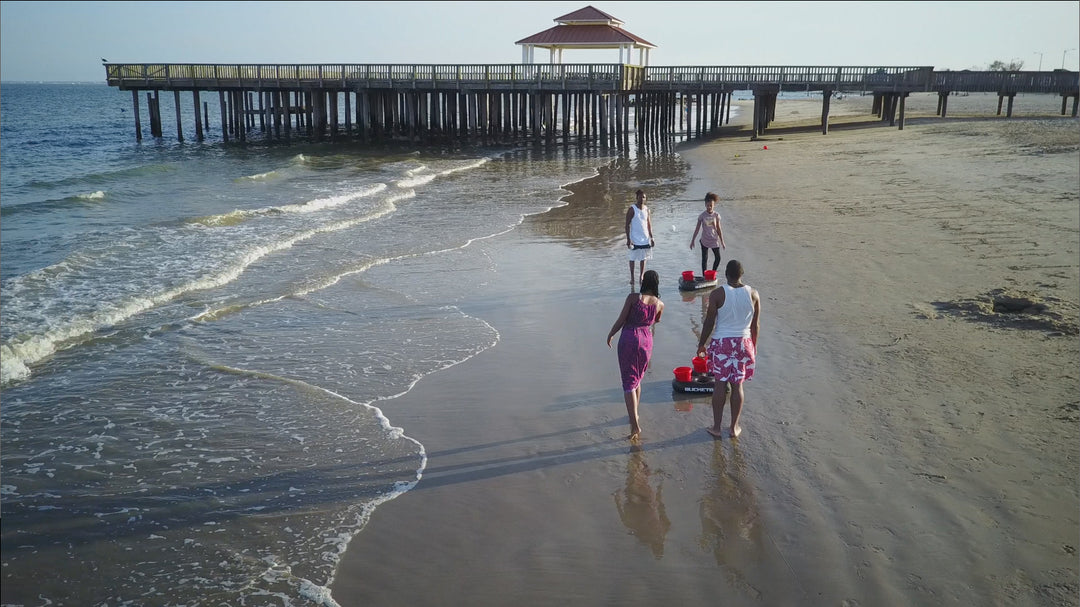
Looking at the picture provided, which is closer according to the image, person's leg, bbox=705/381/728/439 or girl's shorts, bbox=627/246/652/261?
person's leg, bbox=705/381/728/439

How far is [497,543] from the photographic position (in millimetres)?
5184

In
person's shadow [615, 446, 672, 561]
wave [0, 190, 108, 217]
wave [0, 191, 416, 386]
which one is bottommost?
person's shadow [615, 446, 672, 561]

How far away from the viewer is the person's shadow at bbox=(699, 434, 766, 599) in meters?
4.83

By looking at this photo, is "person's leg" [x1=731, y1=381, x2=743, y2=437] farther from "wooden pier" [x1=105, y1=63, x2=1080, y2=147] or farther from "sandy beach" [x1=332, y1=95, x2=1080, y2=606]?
"wooden pier" [x1=105, y1=63, x2=1080, y2=147]

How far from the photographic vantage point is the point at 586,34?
1454 inches

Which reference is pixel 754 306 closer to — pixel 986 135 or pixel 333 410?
pixel 333 410

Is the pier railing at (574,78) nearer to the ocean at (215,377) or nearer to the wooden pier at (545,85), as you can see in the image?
the wooden pier at (545,85)

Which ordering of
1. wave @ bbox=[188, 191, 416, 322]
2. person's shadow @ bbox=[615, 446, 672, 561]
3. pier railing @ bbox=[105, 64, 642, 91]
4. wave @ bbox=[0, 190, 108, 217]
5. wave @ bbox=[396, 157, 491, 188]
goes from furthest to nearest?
pier railing @ bbox=[105, 64, 642, 91]
wave @ bbox=[396, 157, 491, 188]
wave @ bbox=[0, 190, 108, 217]
wave @ bbox=[188, 191, 416, 322]
person's shadow @ bbox=[615, 446, 672, 561]

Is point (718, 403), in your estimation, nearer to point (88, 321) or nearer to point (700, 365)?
point (700, 365)

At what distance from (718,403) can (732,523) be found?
1.43 m

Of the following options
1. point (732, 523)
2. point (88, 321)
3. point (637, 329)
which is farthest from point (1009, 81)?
point (88, 321)

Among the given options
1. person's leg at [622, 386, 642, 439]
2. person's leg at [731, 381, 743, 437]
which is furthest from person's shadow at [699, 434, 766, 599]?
person's leg at [622, 386, 642, 439]

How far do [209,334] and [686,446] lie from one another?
6.37 m

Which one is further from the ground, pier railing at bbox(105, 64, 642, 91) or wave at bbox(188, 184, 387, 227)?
pier railing at bbox(105, 64, 642, 91)
